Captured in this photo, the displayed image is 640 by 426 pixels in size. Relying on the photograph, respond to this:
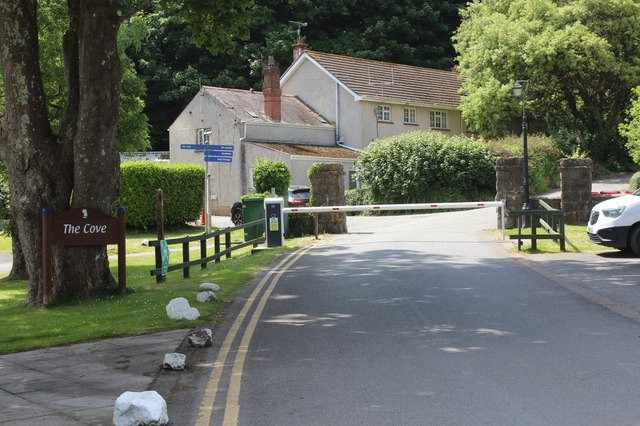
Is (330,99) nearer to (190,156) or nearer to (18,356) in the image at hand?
(190,156)

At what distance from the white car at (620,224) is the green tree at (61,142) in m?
10.3

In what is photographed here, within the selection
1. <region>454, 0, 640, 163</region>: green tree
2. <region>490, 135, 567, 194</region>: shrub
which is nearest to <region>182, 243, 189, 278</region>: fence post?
<region>490, 135, 567, 194</region>: shrub

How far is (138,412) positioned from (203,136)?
42.1 meters

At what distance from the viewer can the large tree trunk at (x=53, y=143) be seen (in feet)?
43.0

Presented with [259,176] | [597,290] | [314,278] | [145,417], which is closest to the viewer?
[145,417]

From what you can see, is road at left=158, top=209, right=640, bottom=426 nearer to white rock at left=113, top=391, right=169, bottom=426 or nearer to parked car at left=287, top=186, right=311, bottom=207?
white rock at left=113, top=391, right=169, bottom=426

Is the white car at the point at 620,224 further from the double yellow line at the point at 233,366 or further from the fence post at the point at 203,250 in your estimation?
the fence post at the point at 203,250

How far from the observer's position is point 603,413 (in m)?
6.14

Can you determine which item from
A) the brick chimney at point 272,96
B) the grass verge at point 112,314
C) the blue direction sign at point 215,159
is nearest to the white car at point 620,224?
the grass verge at point 112,314

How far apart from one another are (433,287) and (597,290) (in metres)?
2.59

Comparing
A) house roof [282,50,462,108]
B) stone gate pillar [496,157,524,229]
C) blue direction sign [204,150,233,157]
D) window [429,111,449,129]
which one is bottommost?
stone gate pillar [496,157,524,229]

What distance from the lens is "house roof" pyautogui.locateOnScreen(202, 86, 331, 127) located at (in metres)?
45.6

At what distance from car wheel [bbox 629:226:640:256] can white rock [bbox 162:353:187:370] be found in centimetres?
1194

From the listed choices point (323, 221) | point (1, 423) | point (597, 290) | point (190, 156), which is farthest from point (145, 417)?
point (190, 156)
